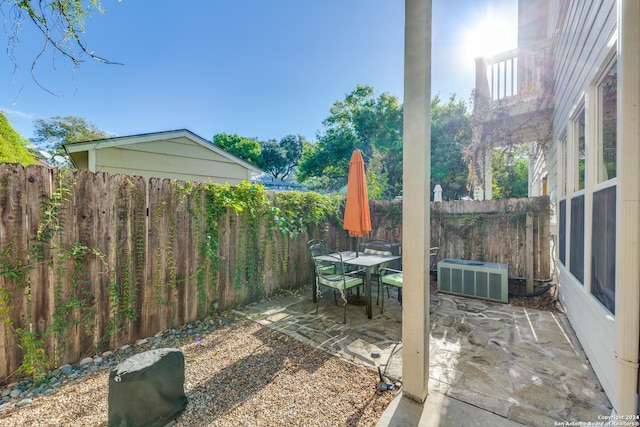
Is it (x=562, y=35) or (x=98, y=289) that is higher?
(x=562, y=35)

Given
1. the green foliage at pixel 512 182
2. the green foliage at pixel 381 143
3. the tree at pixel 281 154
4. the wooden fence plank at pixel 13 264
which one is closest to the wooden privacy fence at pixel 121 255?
the wooden fence plank at pixel 13 264

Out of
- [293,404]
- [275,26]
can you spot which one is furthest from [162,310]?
[275,26]

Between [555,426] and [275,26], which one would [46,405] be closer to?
[555,426]

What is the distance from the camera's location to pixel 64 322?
2479mm

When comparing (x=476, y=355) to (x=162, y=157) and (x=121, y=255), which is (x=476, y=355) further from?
(x=162, y=157)

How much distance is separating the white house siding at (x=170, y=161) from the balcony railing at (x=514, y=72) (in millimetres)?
6464

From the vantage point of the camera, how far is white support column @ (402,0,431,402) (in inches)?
73.7

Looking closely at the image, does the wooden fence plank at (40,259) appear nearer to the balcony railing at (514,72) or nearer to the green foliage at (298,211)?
the green foliage at (298,211)

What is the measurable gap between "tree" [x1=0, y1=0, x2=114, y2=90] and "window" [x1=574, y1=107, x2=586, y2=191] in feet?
17.1

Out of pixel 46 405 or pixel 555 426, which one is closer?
pixel 555 426

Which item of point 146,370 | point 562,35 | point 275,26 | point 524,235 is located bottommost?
point 146,370

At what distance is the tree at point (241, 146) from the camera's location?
27844mm

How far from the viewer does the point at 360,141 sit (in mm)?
14898

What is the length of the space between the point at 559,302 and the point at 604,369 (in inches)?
105
